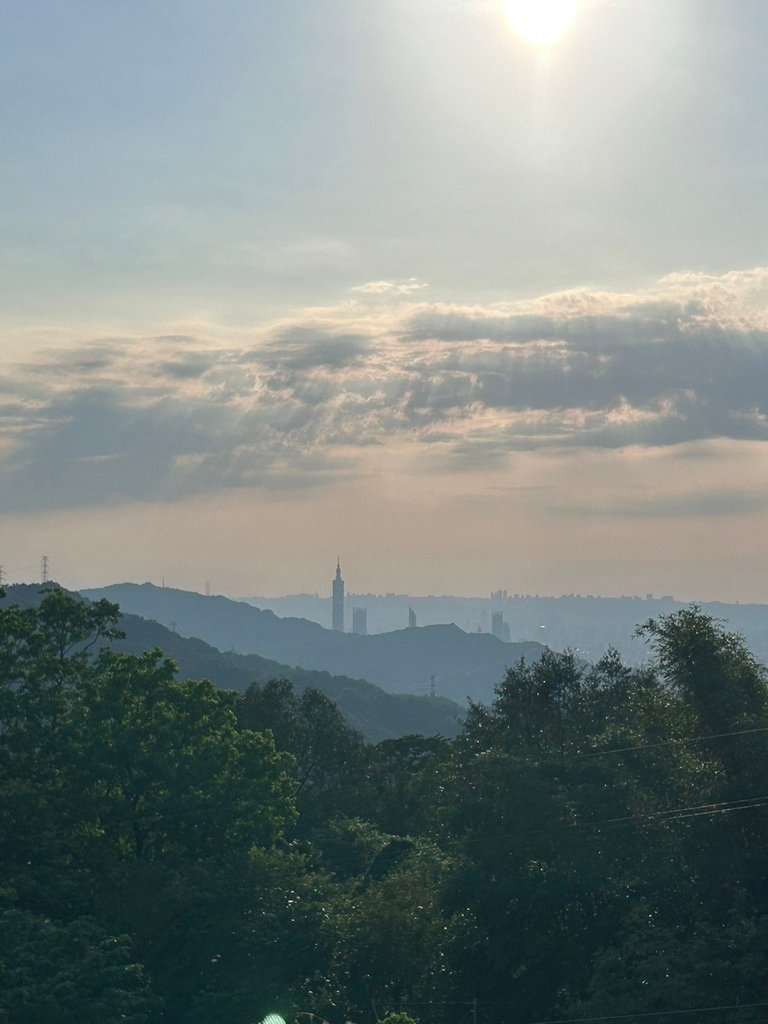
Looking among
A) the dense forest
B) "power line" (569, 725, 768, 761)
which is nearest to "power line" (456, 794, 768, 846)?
the dense forest

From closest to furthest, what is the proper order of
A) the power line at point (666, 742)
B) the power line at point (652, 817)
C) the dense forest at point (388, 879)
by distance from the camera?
the dense forest at point (388, 879), the power line at point (652, 817), the power line at point (666, 742)

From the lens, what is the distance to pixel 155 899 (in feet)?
141

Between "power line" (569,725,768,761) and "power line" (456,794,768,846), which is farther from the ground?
"power line" (569,725,768,761)

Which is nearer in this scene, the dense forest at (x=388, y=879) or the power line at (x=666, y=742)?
the dense forest at (x=388, y=879)

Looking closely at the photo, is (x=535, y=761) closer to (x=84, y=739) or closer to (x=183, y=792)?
(x=183, y=792)

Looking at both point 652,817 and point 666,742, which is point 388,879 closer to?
point 652,817

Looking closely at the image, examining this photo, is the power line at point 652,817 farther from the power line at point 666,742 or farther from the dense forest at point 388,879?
the power line at point 666,742

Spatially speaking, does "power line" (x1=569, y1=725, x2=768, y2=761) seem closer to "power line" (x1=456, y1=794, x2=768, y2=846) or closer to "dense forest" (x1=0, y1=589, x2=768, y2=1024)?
"dense forest" (x1=0, y1=589, x2=768, y2=1024)

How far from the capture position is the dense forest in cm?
3703

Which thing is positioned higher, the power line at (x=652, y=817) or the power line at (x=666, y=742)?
the power line at (x=666, y=742)

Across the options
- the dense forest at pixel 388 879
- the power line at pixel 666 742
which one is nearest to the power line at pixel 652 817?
the dense forest at pixel 388 879

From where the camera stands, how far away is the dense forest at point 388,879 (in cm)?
3703

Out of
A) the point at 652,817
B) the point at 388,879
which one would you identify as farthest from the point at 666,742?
the point at 388,879

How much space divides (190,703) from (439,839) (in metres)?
14.3
